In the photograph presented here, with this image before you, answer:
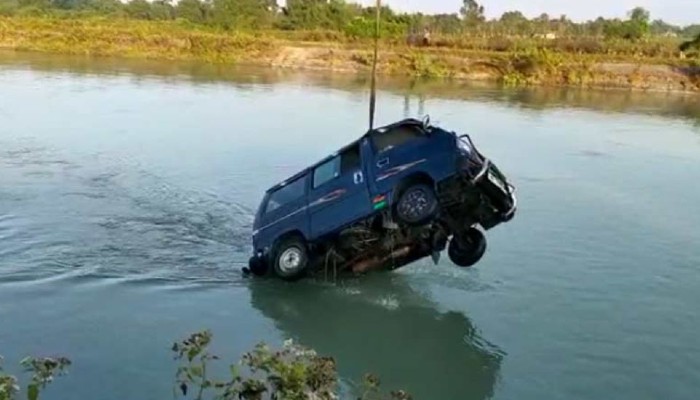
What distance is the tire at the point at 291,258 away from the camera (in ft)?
42.7

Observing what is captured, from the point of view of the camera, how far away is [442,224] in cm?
1255

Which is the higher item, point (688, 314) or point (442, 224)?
point (442, 224)

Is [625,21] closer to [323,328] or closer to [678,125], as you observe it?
[678,125]

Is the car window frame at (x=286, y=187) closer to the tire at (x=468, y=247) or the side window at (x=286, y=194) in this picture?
the side window at (x=286, y=194)

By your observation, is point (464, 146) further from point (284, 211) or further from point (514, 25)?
point (514, 25)

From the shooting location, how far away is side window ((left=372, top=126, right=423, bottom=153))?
39.4 ft

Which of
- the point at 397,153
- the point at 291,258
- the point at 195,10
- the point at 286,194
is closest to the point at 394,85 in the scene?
the point at 286,194

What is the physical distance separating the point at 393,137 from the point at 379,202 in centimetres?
99

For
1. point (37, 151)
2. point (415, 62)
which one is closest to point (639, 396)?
point (37, 151)

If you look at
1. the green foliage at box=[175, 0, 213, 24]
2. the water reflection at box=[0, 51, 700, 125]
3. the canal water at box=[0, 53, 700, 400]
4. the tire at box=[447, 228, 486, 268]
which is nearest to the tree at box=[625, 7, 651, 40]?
the water reflection at box=[0, 51, 700, 125]

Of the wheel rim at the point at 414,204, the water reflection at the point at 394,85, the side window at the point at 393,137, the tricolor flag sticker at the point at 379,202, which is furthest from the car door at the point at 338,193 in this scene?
the water reflection at the point at 394,85

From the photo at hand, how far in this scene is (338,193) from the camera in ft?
40.7

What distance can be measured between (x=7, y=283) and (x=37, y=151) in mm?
12054

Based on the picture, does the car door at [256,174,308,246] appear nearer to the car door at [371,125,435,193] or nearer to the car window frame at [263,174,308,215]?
the car window frame at [263,174,308,215]
